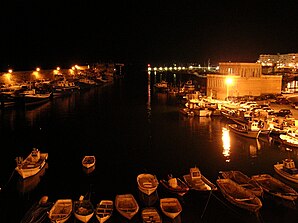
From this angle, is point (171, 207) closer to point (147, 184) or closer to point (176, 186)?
point (176, 186)

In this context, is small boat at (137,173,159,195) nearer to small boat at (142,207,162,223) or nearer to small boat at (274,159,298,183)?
small boat at (142,207,162,223)

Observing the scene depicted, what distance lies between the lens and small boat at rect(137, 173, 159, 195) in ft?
40.9

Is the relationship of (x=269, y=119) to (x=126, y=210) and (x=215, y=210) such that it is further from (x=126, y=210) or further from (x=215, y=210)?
(x=126, y=210)

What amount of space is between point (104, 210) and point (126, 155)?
7.30 meters

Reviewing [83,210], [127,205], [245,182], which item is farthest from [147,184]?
[245,182]

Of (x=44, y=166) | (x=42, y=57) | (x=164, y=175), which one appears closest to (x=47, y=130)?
(x=44, y=166)

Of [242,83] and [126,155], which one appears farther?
[242,83]

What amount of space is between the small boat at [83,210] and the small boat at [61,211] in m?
0.22

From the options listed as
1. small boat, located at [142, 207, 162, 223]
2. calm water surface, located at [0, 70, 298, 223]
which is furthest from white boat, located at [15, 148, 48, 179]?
small boat, located at [142, 207, 162, 223]

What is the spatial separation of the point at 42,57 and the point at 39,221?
206ft

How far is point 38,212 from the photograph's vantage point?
11.1 meters

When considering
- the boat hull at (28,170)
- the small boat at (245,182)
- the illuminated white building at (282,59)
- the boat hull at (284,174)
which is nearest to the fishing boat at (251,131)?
the boat hull at (284,174)

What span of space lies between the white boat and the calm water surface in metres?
0.30

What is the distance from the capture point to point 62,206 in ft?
37.3
